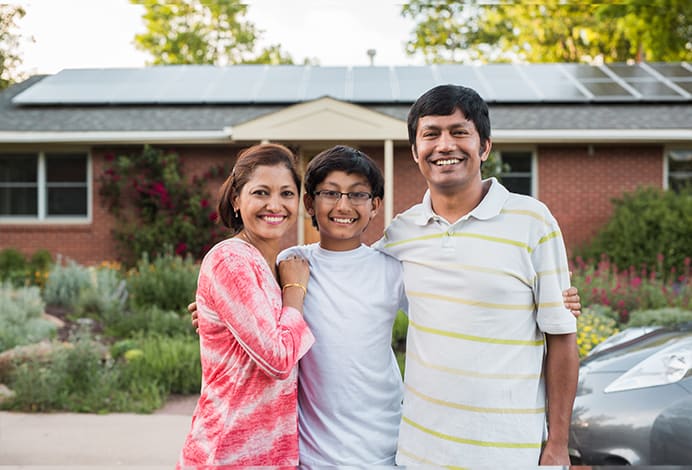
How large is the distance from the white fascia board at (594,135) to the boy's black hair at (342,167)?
30.5ft

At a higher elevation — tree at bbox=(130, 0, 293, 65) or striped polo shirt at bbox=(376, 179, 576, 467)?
tree at bbox=(130, 0, 293, 65)

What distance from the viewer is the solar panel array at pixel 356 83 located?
12.1m

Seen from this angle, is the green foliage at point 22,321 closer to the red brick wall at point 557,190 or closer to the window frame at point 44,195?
the red brick wall at point 557,190

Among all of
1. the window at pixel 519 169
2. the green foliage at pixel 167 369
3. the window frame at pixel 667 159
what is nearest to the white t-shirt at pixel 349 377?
the green foliage at pixel 167 369

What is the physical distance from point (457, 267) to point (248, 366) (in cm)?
64

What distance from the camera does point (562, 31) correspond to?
1233 centimetres

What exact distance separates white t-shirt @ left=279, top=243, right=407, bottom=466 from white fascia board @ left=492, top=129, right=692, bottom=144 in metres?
9.48

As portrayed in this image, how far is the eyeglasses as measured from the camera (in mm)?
2027

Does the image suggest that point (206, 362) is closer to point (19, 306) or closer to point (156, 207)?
point (19, 306)

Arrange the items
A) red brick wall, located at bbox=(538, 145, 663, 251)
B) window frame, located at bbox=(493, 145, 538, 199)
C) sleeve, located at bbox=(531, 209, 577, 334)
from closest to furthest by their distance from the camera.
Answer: sleeve, located at bbox=(531, 209, 577, 334), red brick wall, located at bbox=(538, 145, 663, 251), window frame, located at bbox=(493, 145, 538, 199)

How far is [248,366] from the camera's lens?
1727 mm

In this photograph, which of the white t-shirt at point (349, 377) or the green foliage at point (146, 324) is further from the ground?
the white t-shirt at point (349, 377)

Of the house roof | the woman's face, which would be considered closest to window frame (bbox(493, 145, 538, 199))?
the house roof

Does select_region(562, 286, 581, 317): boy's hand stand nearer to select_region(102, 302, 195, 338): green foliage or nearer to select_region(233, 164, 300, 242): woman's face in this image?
select_region(233, 164, 300, 242): woman's face
